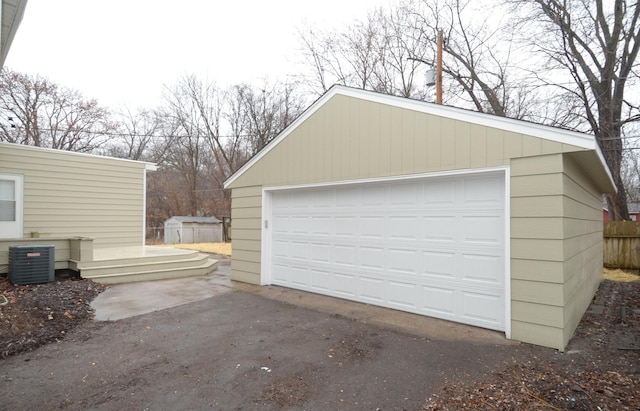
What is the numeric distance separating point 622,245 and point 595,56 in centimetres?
688

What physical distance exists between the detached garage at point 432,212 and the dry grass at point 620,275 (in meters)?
3.87

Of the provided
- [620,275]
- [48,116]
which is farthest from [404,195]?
[48,116]

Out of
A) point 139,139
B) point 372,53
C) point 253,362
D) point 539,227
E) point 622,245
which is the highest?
point 372,53

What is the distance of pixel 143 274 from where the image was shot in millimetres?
7785

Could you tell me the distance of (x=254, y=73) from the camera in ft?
67.0

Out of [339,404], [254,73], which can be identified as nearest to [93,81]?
[254,73]

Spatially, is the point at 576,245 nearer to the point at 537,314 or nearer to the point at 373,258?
the point at 537,314

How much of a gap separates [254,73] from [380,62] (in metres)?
8.90

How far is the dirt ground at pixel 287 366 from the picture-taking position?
8.89 ft

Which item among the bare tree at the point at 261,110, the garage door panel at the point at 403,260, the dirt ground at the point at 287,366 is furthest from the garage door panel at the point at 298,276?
the bare tree at the point at 261,110

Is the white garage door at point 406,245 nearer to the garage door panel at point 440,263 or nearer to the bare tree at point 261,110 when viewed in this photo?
the garage door panel at point 440,263

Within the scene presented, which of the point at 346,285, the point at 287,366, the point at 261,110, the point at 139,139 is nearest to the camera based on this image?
the point at 287,366

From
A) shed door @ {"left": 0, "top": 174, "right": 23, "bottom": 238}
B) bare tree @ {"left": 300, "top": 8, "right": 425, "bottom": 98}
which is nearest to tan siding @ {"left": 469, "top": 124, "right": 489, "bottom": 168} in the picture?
shed door @ {"left": 0, "top": 174, "right": 23, "bottom": 238}

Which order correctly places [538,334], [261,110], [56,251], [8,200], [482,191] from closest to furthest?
[538,334] → [482,191] → [56,251] → [8,200] → [261,110]
